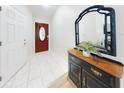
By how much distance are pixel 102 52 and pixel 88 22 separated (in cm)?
68

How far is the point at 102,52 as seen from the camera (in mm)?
1885

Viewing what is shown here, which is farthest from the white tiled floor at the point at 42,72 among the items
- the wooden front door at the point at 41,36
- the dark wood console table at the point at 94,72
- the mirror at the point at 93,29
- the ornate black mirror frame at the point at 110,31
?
the ornate black mirror frame at the point at 110,31

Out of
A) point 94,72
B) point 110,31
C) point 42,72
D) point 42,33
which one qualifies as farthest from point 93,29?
point 42,72

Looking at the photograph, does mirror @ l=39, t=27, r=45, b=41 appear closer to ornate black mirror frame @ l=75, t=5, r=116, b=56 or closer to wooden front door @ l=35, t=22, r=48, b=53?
wooden front door @ l=35, t=22, r=48, b=53

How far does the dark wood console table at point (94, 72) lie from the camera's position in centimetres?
135

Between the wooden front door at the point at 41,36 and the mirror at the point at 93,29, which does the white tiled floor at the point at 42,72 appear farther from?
the mirror at the point at 93,29

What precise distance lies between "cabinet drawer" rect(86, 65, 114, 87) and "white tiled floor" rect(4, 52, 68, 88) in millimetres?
1093

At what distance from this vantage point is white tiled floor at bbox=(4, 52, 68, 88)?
2.54 metres

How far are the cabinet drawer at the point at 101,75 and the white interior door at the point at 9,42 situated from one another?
1689mm

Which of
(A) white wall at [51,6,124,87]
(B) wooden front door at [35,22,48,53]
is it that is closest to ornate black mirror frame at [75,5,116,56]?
(A) white wall at [51,6,124,87]

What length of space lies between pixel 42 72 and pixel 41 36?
0.90 metres

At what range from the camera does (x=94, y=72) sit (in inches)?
64.8
